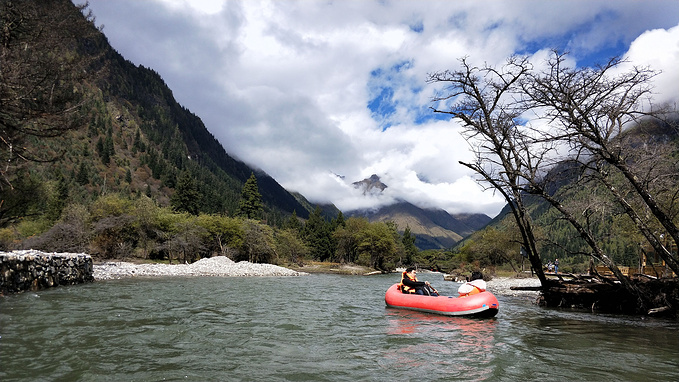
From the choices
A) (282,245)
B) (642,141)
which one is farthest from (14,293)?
(282,245)

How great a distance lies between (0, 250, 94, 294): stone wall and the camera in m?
15.7

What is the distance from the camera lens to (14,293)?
1577 centimetres

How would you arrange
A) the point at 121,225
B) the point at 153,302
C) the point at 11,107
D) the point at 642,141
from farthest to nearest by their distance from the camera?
the point at 121,225 < the point at 153,302 < the point at 642,141 < the point at 11,107

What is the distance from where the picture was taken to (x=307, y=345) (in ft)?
28.6

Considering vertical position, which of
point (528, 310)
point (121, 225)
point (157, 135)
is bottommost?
point (528, 310)

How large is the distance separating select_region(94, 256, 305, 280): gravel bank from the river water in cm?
1452

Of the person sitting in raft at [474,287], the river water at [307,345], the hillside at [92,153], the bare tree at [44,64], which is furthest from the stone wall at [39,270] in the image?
the person sitting in raft at [474,287]

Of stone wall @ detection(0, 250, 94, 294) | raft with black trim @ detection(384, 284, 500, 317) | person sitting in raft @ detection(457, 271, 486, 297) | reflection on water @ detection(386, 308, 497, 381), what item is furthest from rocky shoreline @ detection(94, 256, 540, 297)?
reflection on water @ detection(386, 308, 497, 381)

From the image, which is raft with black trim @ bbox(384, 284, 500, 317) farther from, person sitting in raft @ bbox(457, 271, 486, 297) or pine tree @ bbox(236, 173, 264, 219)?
pine tree @ bbox(236, 173, 264, 219)

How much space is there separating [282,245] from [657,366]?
213ft

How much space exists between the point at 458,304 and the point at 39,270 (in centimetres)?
1979

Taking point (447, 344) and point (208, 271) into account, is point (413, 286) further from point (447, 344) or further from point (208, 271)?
point (208, 271)

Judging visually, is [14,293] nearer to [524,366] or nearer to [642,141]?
[524,366]

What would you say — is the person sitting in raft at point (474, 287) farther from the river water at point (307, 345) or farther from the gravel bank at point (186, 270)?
the gravel bank at point (186, 270)
